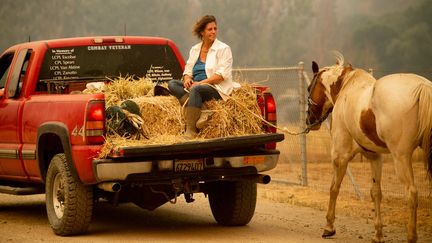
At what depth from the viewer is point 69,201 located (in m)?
9.98

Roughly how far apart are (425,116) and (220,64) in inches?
101

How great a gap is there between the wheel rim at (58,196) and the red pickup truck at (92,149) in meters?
0.01

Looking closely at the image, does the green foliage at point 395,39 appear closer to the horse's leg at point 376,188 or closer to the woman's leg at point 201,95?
the horse's leg at point 376,188

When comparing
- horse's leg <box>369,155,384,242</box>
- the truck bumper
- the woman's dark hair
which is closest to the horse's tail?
horse's leg <box>369,155,384,242</box>

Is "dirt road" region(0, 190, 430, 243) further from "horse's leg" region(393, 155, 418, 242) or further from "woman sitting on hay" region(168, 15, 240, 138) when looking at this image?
"woman sitting on hay" region(168, 15, 240, 138)

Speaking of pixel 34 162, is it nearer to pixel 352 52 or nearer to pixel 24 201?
pixel 24 201

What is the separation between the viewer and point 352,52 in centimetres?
6153

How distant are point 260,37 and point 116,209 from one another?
57383 millimetres

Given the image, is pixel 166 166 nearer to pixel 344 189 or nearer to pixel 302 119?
pixel 302 119

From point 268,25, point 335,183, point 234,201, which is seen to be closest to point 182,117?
point 234,201

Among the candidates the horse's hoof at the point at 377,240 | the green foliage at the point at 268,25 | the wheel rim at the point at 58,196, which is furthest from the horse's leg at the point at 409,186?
the green foliage at the point at 268,25

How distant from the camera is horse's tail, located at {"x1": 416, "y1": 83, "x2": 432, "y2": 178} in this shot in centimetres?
902

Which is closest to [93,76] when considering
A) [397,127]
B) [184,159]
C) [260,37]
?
[184,159]

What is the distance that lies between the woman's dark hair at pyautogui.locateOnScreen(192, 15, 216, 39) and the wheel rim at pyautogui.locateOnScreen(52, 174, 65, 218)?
2.24 meters
